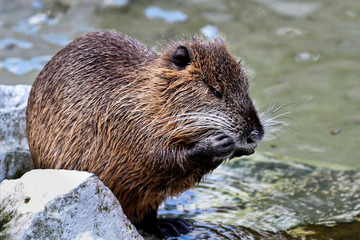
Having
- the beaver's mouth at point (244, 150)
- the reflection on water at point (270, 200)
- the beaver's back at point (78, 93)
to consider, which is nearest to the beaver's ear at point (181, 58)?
the beaver's back at point (78, 93)

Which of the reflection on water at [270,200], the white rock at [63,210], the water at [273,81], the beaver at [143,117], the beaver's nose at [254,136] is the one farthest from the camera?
the water at [273,81]

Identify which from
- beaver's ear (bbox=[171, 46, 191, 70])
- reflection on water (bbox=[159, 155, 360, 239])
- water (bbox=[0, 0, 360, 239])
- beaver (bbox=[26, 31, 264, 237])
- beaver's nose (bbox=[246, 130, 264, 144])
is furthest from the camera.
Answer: water (bbox=[0, 0, 360, 239])

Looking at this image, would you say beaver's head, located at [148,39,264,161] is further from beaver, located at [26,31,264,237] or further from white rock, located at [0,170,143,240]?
white rock, located at [0,170,143,240]

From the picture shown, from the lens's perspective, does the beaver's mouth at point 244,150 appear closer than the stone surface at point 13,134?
Yes

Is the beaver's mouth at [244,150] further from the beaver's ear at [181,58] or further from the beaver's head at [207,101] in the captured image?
the beaver's ear at [181,58]

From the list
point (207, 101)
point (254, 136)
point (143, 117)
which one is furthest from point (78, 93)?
point (254, 136)

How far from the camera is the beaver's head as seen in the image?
138 inches

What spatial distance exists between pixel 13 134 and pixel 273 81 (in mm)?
3699

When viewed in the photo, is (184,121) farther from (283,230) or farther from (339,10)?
(339,10)

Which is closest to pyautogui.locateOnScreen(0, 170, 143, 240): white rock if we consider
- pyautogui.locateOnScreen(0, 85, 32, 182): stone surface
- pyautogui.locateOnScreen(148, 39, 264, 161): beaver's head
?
pyautogui.locateOnScreen(148, 39, 264, 161): beaver's head

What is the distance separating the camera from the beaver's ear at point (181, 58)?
3.74 m

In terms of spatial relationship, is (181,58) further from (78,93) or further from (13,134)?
(13,134)

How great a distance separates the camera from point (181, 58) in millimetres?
3758

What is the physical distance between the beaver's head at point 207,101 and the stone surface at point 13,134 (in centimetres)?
120
